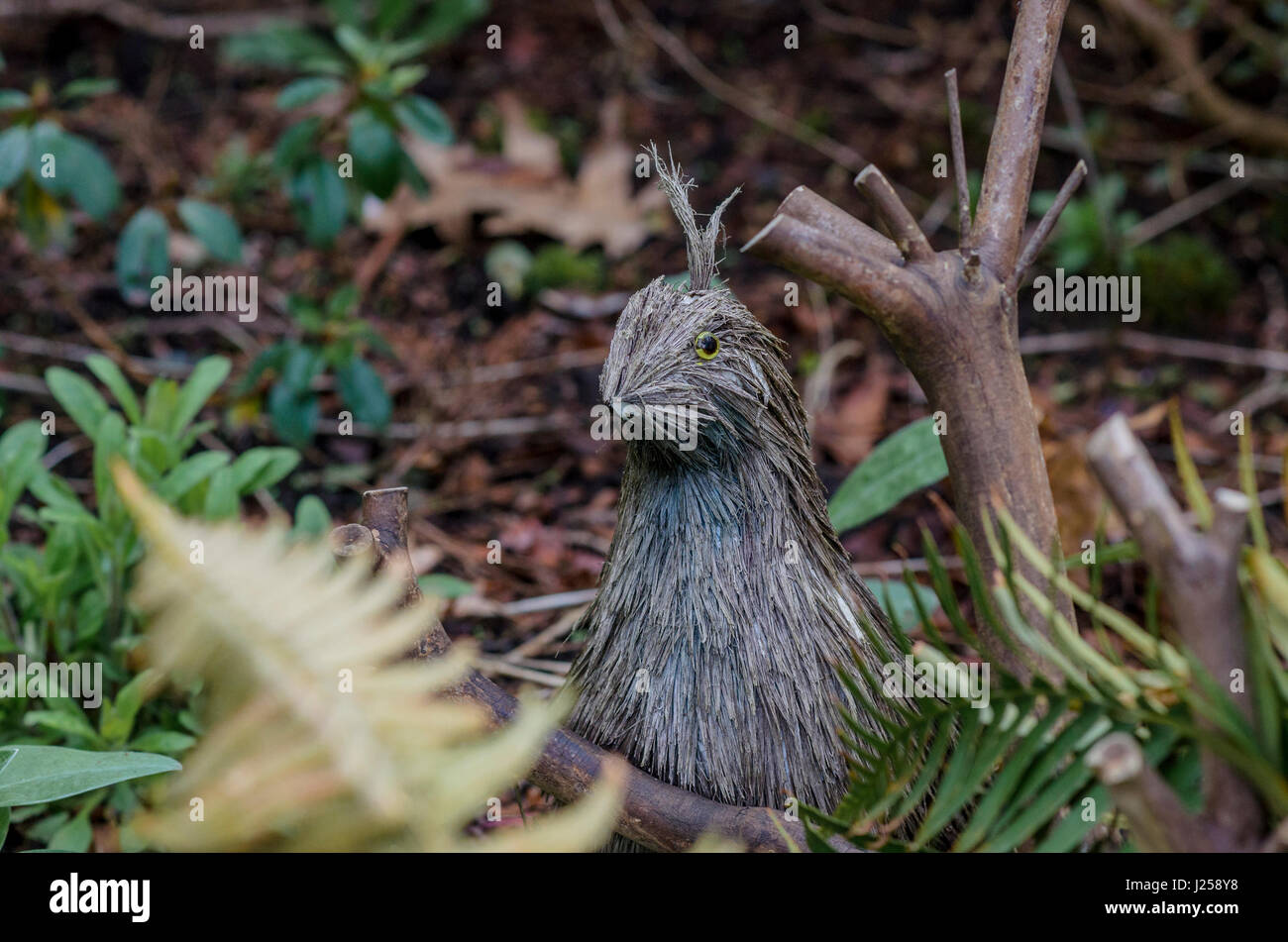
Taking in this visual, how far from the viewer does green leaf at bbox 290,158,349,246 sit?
3088mm

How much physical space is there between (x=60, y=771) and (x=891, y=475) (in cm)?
144

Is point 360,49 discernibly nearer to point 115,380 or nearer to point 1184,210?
point 115,380

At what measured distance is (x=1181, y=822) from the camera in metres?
0.94

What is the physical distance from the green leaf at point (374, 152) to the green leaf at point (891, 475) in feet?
4.79

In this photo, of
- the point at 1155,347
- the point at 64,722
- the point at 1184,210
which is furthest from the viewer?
the point at 1184,210

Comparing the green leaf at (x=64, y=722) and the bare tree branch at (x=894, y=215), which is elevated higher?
the bare tree branch at (x=894, y=215)

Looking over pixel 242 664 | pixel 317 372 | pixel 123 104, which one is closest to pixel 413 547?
pixel 317 372

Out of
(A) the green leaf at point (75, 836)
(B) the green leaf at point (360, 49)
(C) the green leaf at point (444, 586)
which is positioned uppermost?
(B) the green leaf at point (360, 49)

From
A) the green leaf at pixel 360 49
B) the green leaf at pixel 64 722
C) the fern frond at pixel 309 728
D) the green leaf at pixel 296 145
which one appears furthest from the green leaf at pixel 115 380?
the fern frond at pixel 309 728

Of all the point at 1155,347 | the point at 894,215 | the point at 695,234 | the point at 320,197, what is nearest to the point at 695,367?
the point at 695,234

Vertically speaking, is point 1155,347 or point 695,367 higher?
point 1155,347

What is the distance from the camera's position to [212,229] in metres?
3.03

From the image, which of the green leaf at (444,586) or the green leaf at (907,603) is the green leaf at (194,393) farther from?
the green leaf at (907,603)

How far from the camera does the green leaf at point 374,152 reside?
2920 millimetres
